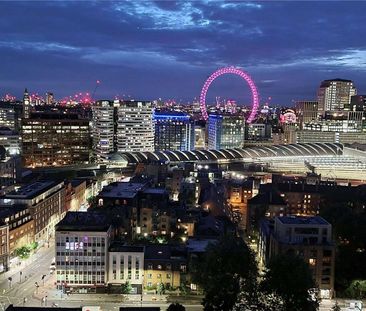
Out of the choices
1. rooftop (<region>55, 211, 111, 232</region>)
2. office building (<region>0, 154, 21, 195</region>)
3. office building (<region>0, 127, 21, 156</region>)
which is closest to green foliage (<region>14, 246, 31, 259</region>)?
rooftop (<region>55, 211, 111, 232</region>)

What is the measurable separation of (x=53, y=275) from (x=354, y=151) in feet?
145

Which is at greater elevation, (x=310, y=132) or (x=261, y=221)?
(x=310, y=132)

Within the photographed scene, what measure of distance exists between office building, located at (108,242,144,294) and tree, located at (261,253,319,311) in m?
5.38

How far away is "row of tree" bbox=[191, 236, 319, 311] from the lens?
15654mm

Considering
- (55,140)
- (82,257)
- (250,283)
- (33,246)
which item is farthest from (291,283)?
Answer: (55,140)

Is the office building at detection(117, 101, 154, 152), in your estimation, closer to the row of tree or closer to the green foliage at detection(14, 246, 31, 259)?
the green foliage at detection(14, 246, 31, 259)

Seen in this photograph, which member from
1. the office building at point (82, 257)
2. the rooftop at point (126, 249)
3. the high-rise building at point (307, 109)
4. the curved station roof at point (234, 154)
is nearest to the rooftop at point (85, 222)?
the office building at point (82, 257)

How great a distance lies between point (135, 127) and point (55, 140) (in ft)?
40.1

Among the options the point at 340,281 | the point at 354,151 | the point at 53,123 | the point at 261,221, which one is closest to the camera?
the point at 340,281

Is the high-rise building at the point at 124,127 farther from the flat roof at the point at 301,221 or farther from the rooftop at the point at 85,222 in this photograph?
the flat roof at the point at 301,221

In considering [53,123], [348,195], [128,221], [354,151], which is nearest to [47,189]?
[128,221]

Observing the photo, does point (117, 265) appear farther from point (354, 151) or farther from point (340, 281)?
point (354, 151)

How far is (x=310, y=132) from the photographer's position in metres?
75.9

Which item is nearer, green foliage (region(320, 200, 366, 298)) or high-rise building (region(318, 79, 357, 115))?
A: green foliage (region(320, 200, 366, 298))
